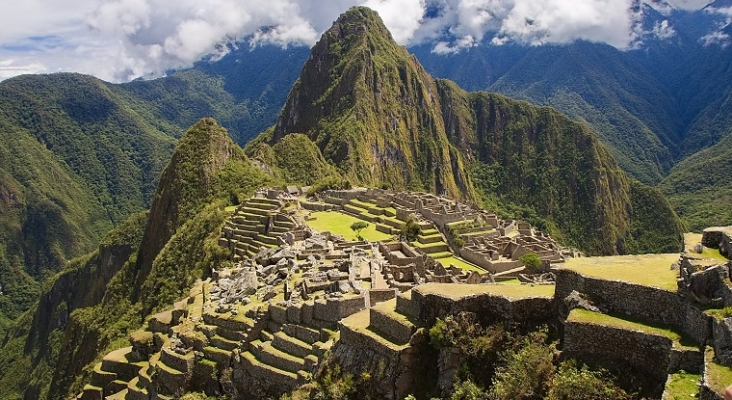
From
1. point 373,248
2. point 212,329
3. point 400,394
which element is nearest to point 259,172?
→ point 373,248

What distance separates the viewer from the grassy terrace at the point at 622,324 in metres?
12.2

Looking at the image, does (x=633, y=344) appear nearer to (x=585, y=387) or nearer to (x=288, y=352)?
(x=585, y=387)

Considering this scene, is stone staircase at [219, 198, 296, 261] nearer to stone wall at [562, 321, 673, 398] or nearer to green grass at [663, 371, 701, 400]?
stone wall at [562, 321, 673, 398]

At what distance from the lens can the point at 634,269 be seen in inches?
579

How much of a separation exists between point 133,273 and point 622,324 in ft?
320

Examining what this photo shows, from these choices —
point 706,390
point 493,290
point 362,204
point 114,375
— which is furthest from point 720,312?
point 362,204

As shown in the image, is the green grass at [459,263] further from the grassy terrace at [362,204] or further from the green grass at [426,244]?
the grassy terrace at [362,204]

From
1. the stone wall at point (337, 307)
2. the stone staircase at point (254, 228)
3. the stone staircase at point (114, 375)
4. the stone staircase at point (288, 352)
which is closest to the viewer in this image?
the stone staircase at point (288, 352)

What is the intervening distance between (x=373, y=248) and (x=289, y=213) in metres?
30.0

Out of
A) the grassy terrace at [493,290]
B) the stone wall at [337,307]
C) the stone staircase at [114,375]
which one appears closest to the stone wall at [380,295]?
the stone wall at [337,307]

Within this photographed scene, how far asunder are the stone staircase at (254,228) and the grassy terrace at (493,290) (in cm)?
3771

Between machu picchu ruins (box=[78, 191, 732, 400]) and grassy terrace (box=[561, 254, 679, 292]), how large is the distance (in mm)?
83

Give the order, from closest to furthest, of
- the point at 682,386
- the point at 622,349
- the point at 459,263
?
the point at 682,386 < the point at 622,349 < the point at 459,263

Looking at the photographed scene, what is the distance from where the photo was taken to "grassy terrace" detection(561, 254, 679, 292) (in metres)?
13.5
